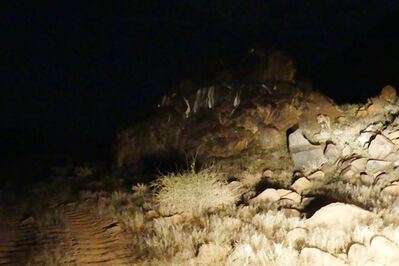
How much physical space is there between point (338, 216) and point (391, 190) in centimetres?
188

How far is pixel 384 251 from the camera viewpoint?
18.0 ft

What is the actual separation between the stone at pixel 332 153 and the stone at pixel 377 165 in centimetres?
86

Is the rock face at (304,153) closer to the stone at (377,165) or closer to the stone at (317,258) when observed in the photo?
the stone at (377,165)

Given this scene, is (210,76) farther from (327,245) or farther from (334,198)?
(327,245)

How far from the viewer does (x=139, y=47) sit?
36.4 m

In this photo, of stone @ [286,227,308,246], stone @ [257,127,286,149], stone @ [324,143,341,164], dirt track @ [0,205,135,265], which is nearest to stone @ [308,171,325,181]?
stone @ [324,143,341,164]

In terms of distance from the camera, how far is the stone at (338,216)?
21.2 feet

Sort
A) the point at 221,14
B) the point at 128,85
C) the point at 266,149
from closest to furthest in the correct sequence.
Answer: the point at 266,149
the point at 128,85
the point at 221,14

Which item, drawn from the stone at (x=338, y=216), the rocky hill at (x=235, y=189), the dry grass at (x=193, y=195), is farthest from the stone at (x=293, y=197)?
the stone at (x=338, y=216)

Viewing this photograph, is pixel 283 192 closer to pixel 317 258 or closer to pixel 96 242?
pixel 317 258

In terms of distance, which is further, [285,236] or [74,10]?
[74,10]

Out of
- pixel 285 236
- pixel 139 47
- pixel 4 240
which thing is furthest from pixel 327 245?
pixel 139 47

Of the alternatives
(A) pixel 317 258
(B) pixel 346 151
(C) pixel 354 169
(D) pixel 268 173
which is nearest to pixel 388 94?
(B) pixel 346 151

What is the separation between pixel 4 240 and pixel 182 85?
26.4 feet
